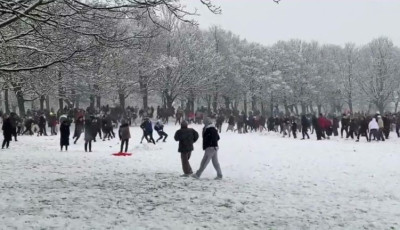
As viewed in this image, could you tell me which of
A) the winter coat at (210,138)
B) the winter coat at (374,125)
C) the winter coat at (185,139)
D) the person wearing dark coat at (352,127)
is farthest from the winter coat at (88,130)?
the person wearing dark coat at (352,127)

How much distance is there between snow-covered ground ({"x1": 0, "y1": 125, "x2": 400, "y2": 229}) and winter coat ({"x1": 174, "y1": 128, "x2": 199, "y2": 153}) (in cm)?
91

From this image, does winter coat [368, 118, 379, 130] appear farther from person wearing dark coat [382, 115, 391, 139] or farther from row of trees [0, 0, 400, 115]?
row of trees [0, 0, 400, 115]

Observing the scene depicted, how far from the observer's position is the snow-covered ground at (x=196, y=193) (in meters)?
8.94

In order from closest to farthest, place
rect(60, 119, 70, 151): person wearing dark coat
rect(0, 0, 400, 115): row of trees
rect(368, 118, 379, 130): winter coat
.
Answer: rect(60, 119, 70, 151): person wearing dark coat
rect(368, 118, 379, 130): winter coat
rect(0, 0, 400, 115): row of trees

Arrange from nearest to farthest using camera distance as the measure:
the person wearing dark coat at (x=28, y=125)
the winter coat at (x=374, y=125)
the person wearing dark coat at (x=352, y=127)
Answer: the winter coat at (x=374, y=125)
the person wearing dark coat at (x=352, y=127)
the person wearing dark coat at (x=28, y=125)

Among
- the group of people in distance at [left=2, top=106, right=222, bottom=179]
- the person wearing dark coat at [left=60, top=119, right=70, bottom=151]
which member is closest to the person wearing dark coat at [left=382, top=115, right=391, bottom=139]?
the group of people in distance at [left=2, top=106, right=222, bottom=179]

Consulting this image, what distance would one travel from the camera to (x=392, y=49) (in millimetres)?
73812

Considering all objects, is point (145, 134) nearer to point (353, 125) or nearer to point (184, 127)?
point (184, 127)

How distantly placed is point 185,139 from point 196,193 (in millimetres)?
3158

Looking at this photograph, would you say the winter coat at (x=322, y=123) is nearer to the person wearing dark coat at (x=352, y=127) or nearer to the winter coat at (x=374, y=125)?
the person wearing dark coat at (x=352, y=127)

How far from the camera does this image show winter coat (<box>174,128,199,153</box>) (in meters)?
14.3

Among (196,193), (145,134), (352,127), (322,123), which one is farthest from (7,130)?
(352,127)

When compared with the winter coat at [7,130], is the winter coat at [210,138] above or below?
below

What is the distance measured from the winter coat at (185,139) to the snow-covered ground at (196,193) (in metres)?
0.91
